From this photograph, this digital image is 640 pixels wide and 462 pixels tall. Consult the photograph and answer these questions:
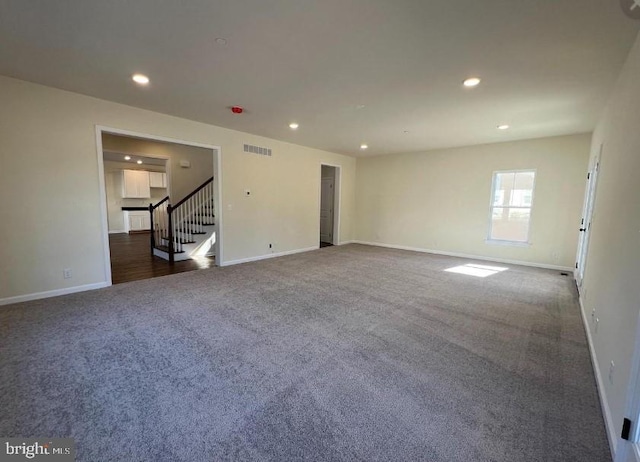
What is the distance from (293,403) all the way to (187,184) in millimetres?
7373

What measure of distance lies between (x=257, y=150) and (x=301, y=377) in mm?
4900

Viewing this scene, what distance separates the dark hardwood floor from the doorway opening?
3.66 m

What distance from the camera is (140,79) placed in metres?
3.13

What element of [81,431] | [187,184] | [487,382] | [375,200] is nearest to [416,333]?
[487,382]

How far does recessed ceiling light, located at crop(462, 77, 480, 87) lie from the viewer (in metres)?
2.95

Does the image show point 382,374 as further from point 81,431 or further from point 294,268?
point 294,268

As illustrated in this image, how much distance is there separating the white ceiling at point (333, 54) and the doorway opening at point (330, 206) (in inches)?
156

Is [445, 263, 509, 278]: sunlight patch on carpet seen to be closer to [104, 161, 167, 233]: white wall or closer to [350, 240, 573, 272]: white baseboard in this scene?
[350, 240, 573, 272]: white baseboard

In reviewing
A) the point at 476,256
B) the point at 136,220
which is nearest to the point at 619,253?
the point at 476,256

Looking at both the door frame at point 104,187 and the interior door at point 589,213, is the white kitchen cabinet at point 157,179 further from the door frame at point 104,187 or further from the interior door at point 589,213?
the interior door at point 589,213

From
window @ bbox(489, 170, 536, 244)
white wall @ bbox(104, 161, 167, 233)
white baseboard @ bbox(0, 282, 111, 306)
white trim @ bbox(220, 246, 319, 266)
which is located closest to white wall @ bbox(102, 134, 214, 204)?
white wall @ bbox(104, 161, 167, 233)

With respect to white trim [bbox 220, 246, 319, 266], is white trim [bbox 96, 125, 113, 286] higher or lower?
higher

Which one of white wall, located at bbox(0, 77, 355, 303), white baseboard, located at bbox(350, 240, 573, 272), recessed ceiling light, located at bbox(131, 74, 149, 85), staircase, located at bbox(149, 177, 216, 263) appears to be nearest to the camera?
recessed ceiling light, located at bbox(131, 74, 149, 85)

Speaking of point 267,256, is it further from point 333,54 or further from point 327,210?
point 333,54
